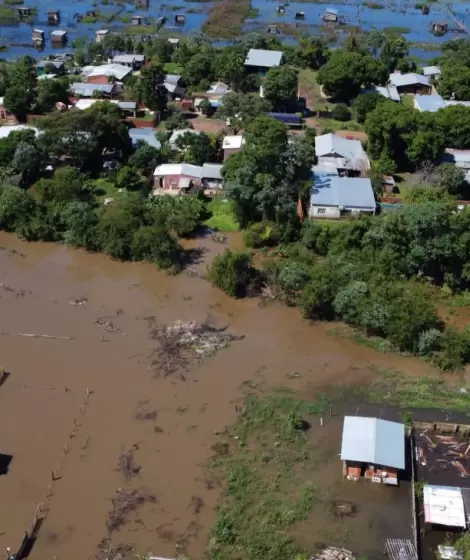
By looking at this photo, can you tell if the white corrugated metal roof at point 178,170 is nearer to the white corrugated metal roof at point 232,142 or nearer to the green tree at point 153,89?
the white corrugated metal roof at point 232,142

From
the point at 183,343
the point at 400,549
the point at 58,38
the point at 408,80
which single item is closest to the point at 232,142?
the point at 183,343

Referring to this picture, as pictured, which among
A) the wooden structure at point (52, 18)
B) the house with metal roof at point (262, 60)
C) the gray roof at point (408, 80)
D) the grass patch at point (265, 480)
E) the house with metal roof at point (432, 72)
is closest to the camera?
the grass patch at point (265, 480)

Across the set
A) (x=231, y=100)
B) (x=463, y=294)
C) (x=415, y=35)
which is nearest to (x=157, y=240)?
(x=463, y=294)

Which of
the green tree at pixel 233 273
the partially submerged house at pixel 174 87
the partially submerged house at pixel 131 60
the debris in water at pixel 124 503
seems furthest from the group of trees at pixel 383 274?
the partially submerged house at pixel 131 60

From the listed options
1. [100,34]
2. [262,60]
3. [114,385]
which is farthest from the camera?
[100,34]

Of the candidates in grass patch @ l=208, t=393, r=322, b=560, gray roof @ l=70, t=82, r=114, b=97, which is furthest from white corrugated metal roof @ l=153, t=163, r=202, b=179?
grass patch @ l=208, t=393, r=322, b=560

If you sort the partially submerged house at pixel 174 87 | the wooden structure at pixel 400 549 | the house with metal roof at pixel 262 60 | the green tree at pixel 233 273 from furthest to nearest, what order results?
the house with metal roof at pixel 262 60 → the partially submerged house at pixel 174 87 → the green tree at pixel 233 273 → the wooden structure at pixel 400 549

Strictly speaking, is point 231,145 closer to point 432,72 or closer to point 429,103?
point 429,103
